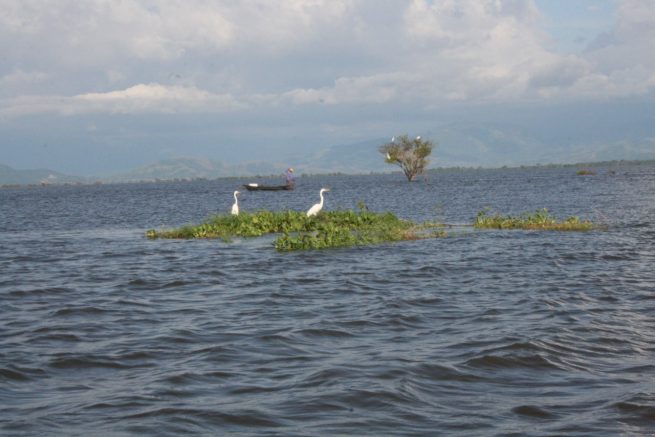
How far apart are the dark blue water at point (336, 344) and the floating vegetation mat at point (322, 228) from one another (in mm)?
2701

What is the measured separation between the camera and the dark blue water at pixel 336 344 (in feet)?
27.9

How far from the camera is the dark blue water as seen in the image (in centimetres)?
851

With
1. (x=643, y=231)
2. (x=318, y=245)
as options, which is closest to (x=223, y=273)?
(x=318, y=245)

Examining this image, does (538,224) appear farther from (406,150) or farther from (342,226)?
(406,150)

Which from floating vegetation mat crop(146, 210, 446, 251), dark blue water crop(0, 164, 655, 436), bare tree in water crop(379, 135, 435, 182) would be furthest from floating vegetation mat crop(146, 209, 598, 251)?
bare tree in water crop(379, 135, 435, 182)

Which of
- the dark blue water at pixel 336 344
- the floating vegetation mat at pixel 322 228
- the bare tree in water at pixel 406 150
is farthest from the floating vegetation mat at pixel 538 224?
the bare tree in water at pixel 406 150

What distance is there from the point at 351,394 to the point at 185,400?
2075mm

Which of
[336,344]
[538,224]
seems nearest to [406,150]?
[538,224]

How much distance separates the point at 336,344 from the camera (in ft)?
39.8

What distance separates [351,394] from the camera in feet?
30.4

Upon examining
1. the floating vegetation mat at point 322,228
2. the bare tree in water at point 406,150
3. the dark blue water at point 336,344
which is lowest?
the dark blue water at point 336,344

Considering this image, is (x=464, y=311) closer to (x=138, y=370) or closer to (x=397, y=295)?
(x=397, y=295)

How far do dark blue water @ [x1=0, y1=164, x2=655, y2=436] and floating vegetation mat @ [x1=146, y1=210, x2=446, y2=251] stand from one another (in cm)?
270

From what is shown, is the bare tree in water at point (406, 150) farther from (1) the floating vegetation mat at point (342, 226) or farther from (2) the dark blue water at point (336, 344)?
(2) the dark blue water at point (336, 344)
